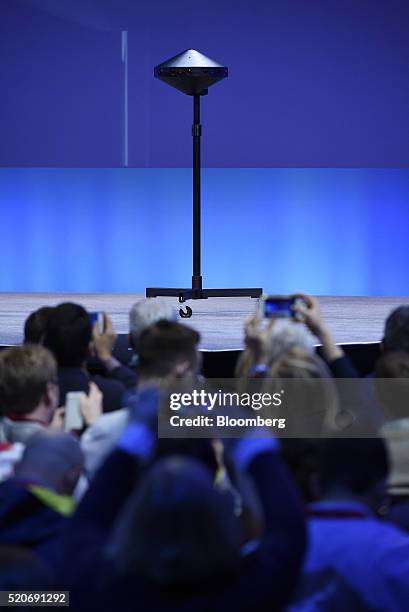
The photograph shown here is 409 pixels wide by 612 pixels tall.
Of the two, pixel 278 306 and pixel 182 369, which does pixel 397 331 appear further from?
pixel 182 369

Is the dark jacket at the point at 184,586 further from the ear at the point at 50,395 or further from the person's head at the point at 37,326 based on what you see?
the person's head at the point at 37,326

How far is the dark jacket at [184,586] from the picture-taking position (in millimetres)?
961

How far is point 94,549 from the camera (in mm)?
1019

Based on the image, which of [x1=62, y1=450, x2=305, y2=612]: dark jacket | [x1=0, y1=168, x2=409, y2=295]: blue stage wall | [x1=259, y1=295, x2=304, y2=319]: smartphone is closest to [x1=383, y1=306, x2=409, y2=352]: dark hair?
[x1=259, y1=295, x2=304, y2=319]: smartphone

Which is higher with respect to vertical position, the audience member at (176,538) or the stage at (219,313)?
the audience member at (176,538)

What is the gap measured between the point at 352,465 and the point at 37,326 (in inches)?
57.0

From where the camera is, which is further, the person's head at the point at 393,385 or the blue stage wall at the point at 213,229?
the blue stage wall at the point at 213,229

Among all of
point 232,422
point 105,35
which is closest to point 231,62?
point 105,35

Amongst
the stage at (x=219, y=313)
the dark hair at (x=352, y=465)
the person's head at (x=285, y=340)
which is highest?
the person's head at (x=285, y=340)

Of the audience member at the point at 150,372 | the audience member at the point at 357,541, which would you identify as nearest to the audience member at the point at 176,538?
the audience member at the point at 357,541

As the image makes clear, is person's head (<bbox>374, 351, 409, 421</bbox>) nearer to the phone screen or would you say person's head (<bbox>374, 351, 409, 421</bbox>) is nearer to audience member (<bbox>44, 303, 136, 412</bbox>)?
the phone screen

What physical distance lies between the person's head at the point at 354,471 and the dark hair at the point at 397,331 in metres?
1.07

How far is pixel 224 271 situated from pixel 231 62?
1.31 meters

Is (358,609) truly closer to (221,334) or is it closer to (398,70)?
(221,334)
